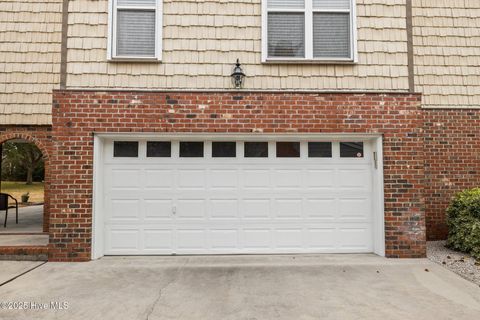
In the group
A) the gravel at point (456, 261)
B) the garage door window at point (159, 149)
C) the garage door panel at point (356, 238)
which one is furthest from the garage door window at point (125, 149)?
the gravel at point (456, 261)

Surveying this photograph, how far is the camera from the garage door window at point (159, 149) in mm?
6078

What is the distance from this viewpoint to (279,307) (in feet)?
12.8

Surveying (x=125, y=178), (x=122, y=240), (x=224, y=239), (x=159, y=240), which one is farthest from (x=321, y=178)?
(x=122, y=240)

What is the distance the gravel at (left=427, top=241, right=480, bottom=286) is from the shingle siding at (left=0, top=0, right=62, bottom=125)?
26.5 ft

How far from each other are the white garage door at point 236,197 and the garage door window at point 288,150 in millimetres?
18

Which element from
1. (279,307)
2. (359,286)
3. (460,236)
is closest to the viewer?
(279,307)

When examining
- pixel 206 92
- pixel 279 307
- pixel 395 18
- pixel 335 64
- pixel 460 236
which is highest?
pixel 395 18

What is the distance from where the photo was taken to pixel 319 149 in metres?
6.19

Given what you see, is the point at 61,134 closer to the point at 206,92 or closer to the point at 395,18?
the point at 206,92

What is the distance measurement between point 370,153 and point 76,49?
5498mm

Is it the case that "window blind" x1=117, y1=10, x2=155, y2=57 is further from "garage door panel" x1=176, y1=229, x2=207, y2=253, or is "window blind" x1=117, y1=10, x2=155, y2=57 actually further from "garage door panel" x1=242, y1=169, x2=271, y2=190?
"garage door panel" x1=176, y1=229, x2=207, y2=253

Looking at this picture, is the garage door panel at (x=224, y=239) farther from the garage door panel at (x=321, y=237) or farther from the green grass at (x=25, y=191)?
the green grass at (x=25, y=191)

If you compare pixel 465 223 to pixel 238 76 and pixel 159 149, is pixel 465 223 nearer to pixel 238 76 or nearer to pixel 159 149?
pixel 238 76

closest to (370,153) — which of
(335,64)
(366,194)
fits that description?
(366,194)
